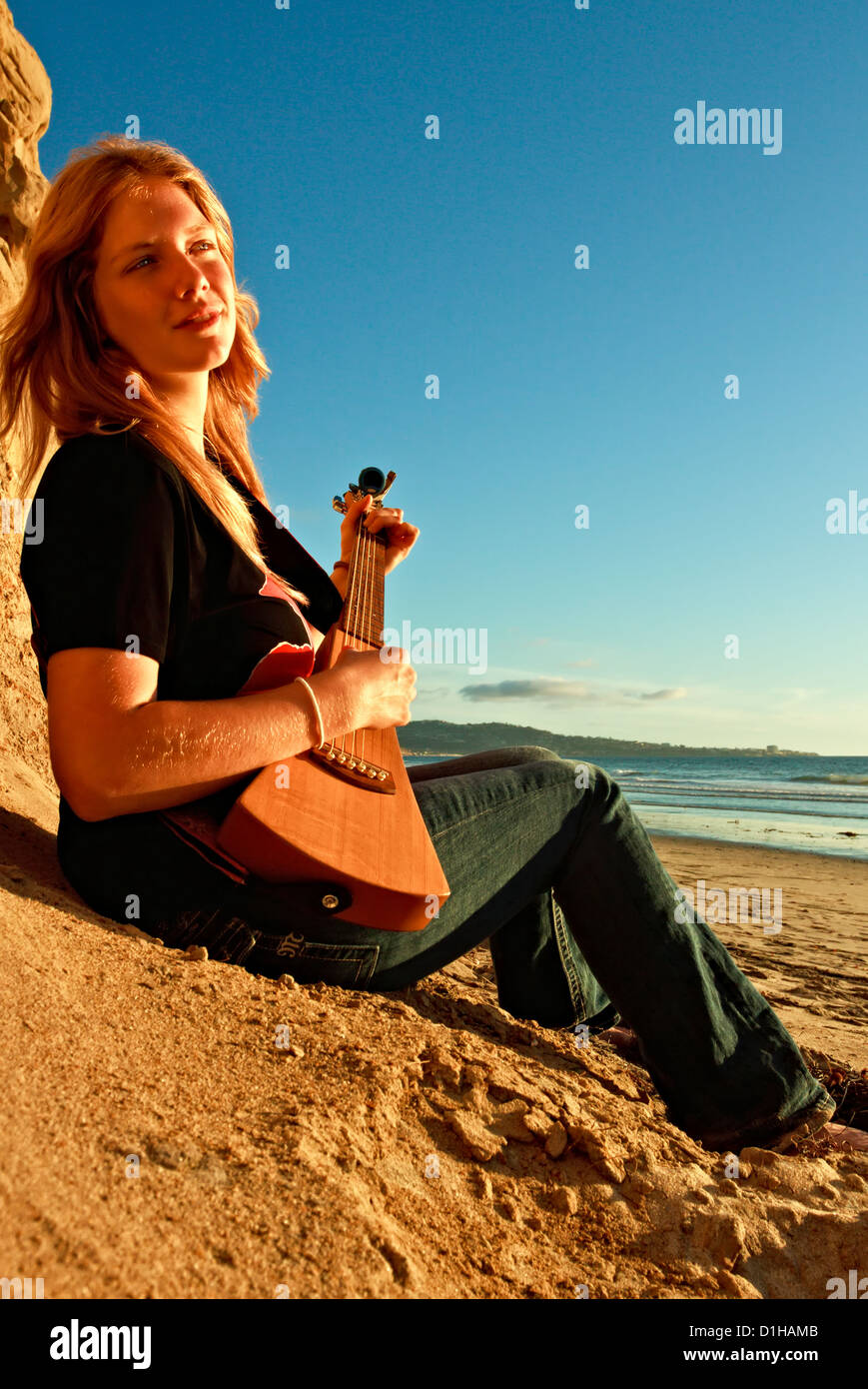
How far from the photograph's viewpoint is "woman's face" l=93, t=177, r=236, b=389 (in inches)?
77.5

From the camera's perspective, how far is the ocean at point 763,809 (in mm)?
11719

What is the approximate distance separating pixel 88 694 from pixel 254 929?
1.89 ft

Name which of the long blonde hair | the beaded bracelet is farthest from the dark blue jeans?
the long blonde hair

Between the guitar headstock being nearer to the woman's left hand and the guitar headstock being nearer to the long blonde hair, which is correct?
the woman's left hand

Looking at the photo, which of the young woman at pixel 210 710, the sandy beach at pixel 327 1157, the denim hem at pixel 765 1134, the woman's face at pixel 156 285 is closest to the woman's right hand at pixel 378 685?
the young woman at pixel 210 710

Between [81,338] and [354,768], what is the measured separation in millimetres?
1176

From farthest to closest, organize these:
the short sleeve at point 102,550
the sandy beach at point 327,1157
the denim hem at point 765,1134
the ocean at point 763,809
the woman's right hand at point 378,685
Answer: the ocean at point 763,809, the denim hem at point 765,1134, the woman's right hand at point 378,685, the short sleeve at point 102,550, the sandy beach at point 327,1157

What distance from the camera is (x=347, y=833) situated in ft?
5.51

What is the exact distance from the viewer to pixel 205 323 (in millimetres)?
1993

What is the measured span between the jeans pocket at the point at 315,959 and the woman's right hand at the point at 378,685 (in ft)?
1.49

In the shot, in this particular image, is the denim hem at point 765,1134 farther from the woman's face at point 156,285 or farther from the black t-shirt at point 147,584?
the woman's face at point 156,285

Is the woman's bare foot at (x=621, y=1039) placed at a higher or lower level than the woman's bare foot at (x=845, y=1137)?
higher

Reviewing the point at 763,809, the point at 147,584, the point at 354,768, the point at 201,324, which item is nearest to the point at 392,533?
the point at 201,324

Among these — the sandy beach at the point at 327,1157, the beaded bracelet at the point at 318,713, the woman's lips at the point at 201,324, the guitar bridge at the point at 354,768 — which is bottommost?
the sandy beach at the point at 327,1157
